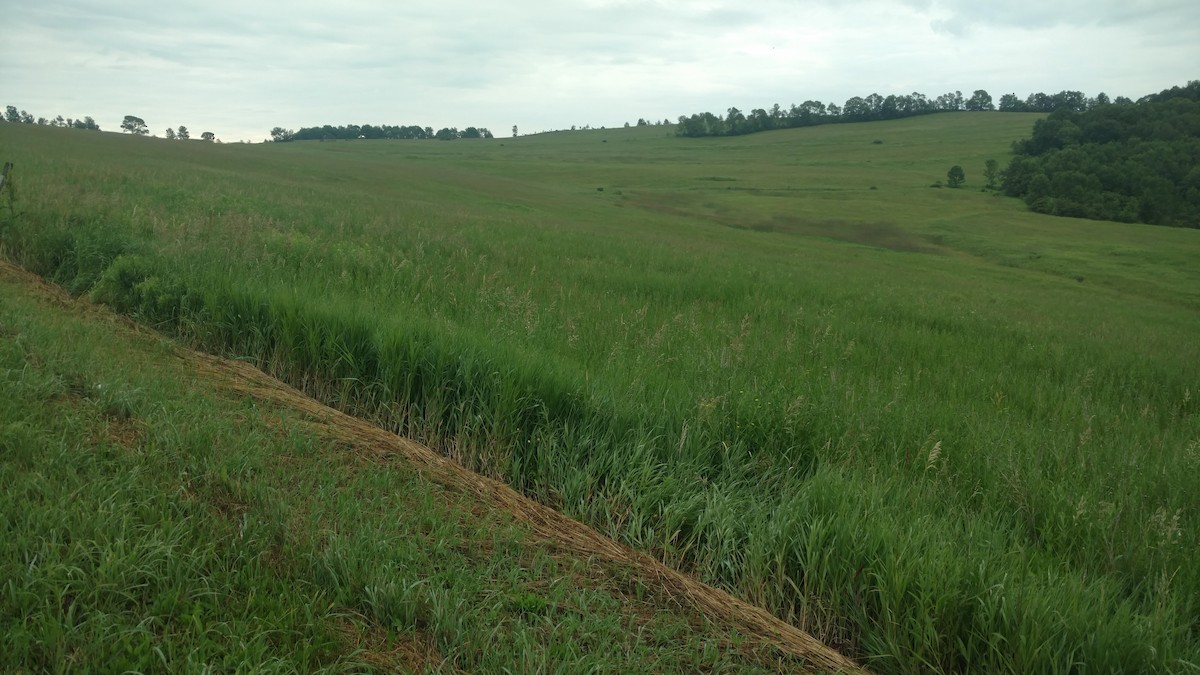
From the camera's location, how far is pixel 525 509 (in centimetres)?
417

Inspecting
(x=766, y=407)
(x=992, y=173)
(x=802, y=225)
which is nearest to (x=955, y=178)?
(x=992, y=173)

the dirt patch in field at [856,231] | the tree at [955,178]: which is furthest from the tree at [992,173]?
the dirt patch in field at [856,231]

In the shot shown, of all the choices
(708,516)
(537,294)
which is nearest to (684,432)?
(708,516)

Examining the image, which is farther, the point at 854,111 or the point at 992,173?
the point at 854,111

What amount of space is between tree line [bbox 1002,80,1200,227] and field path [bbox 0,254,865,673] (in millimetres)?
74814

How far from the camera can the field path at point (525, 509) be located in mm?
3273

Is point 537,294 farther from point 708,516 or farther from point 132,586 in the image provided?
point 132,586

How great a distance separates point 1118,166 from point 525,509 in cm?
8473

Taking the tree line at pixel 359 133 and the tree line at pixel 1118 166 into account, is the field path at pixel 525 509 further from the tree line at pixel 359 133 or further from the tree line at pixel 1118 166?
the tree line at pixel 359 133

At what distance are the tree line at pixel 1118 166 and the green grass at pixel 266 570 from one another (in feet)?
247

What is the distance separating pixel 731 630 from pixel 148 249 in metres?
7.81

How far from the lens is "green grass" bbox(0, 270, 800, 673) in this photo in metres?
2.67

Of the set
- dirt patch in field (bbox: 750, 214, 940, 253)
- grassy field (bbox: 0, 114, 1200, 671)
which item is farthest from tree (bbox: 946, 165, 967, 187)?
grassy field (bbox: 0, 114, 1200, 671)

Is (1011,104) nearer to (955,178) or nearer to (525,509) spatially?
(955,178)
